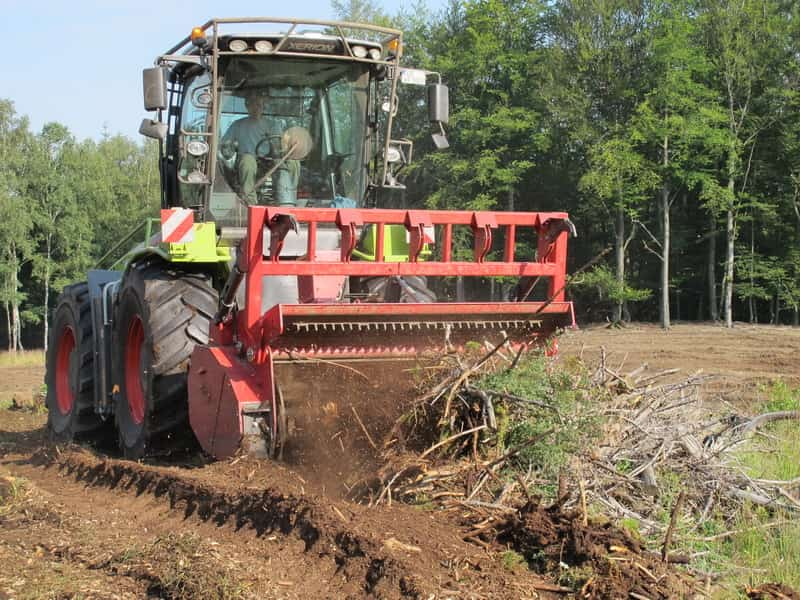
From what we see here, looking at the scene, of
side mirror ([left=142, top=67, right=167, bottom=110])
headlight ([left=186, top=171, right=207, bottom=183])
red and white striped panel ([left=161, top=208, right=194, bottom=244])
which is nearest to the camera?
red and white striped panel ([left=161, top=208, right=194, bottom=244])

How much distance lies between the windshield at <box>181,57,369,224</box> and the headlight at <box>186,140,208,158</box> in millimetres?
98

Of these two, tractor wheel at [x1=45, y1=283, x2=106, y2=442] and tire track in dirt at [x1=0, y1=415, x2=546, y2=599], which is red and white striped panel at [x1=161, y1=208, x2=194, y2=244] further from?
tractor wheel at [x1=45, y1=283, x2=106, y2=442]

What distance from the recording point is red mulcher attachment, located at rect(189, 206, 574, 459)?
545 centimetres

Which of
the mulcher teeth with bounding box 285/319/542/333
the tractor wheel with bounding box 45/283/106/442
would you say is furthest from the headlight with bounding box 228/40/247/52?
the tractor wheel with bounding box 45/283/106/442

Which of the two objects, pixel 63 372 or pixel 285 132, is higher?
pixel 285 132

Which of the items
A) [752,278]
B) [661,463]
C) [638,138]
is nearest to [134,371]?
[661,463]

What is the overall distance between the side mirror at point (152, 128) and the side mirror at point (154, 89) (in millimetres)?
336

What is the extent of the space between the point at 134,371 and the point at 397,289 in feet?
7.54

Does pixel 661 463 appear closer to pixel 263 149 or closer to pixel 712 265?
pixel 263 149

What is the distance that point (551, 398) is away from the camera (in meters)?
5.20

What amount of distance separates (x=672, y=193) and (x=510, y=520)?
104ft

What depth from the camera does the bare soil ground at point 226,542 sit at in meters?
3.73

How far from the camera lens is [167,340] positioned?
6453 mm

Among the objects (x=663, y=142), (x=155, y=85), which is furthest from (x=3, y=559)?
(x=663, y=142)
